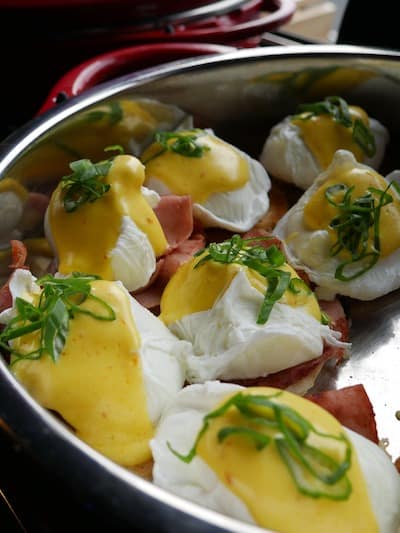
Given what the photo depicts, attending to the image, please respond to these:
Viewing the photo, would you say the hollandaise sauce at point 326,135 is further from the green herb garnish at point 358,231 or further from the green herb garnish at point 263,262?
the green herb garnish at point 263,262

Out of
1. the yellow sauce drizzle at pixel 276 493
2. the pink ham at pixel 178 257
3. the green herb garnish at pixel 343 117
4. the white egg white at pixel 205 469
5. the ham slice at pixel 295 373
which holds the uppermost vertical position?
the green herb garnish at pixel 343 117

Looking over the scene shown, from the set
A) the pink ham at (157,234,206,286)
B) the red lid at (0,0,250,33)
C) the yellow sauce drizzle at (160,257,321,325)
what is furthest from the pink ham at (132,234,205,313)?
the red lid at (0,0,250,33)

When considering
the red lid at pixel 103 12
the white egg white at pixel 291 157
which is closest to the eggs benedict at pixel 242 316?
the white egg white at pixel 291 157

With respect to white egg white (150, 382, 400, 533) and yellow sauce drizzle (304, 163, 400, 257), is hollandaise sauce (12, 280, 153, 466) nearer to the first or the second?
white egg white (150, 382, 400, 533)

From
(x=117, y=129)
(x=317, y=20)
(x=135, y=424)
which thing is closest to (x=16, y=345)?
(x=135, y=424)

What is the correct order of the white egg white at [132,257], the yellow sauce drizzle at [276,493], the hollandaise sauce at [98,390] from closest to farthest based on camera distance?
1. the yellow sauce drizzle at [276,493]
2. the hollandaise sauce at [98,390]
3. the white egg white at [132,257]

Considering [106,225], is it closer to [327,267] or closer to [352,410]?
[327,267]
